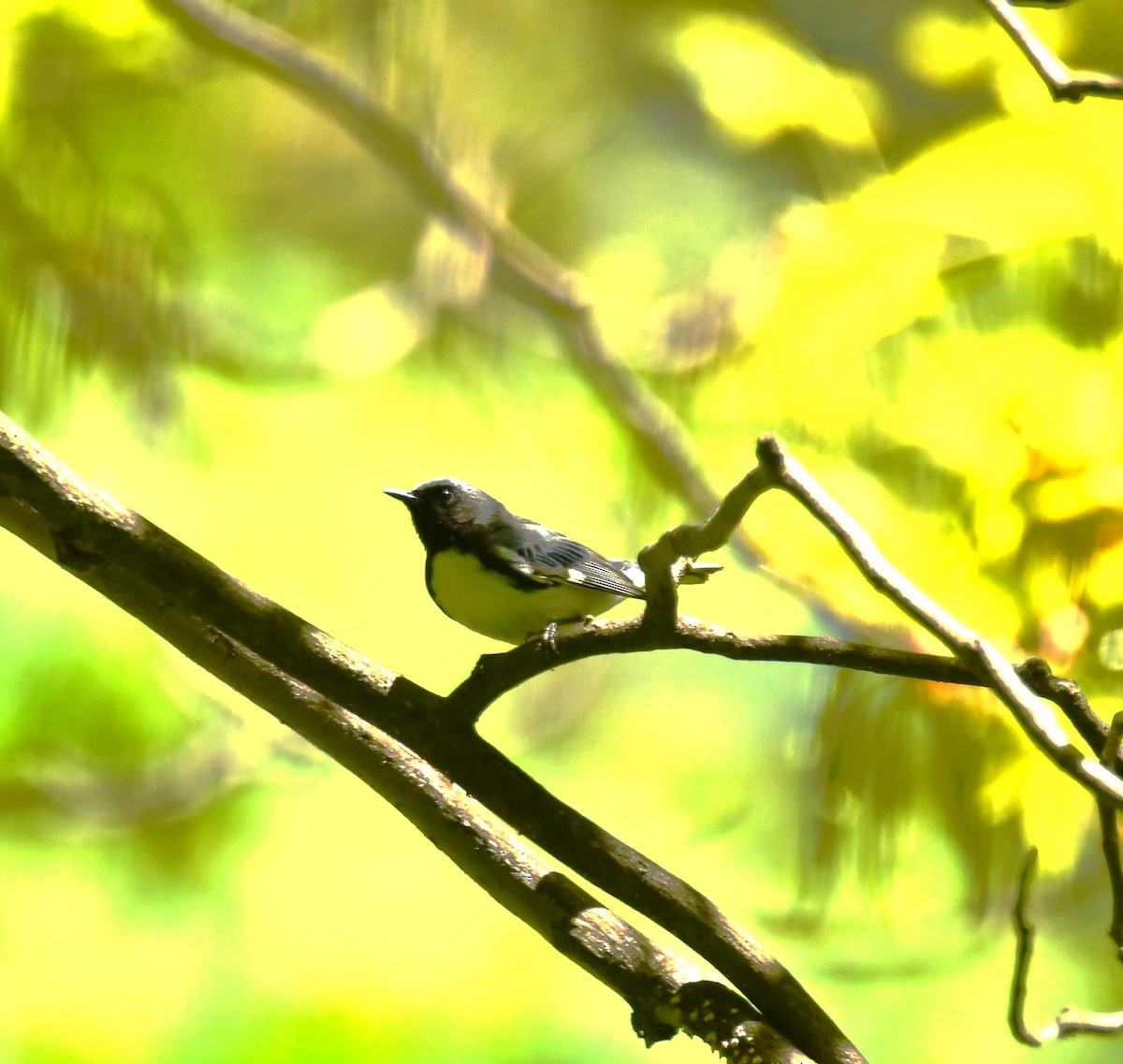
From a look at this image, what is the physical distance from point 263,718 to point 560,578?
1120mm

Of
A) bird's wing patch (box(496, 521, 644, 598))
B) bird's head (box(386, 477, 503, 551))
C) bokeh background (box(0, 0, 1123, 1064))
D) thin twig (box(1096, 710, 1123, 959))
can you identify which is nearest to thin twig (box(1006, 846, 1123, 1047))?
thin twig (box(1096, 710, 1123, 959))

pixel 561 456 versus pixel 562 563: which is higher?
pixel 561 456

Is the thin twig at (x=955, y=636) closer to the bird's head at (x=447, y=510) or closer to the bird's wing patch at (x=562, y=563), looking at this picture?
the bird's wing patch at (x=562, y=563)

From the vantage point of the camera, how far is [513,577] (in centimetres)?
138

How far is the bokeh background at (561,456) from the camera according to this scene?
2.06 m

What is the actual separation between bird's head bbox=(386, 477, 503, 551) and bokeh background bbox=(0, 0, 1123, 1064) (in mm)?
782

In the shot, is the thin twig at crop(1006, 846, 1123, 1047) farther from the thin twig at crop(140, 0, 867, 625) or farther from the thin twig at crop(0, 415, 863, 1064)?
the thin twig at crop(140, 0, 867, 625)

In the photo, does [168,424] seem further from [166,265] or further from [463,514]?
[463,514]

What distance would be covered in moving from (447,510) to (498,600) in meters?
0.18

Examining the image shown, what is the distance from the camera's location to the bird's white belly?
54.4 inches

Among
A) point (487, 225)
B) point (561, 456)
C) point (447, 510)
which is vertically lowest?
point (447, 510)

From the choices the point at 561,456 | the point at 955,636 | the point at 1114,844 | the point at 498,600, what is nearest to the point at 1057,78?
the point at 955,636

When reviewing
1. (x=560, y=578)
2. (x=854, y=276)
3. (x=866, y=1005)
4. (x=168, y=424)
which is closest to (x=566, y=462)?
(x=854, y=276)

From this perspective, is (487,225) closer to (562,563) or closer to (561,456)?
(561,456)
